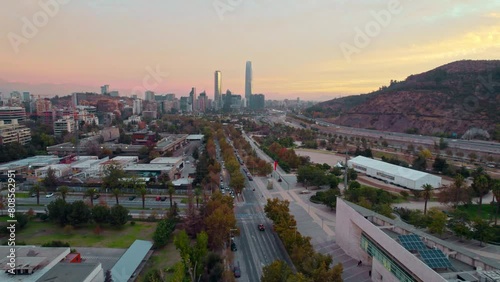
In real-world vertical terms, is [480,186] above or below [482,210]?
above

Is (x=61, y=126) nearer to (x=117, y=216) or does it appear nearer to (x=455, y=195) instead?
(x=117, y=216)

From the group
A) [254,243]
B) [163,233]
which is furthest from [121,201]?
[254,243]

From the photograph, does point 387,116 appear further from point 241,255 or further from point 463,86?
point 241,255

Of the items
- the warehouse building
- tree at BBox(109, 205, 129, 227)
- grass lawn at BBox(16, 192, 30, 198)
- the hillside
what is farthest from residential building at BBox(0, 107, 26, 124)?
the hillside

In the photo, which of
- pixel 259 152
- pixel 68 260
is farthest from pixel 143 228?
pixel 259 152

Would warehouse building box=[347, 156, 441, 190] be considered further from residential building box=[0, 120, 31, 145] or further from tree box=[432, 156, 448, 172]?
residential building box=[0, 120, 31, 145]
